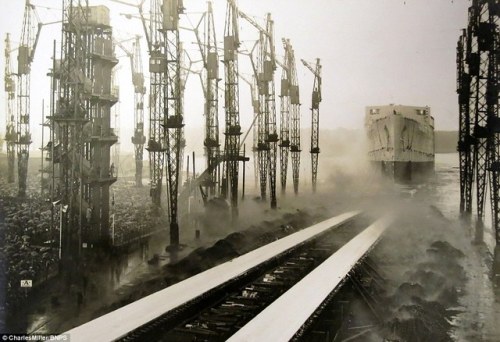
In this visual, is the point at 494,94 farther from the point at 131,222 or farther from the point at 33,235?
the point at 131,222

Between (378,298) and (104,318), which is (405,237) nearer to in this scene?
(378,298)

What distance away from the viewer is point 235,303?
14.2 metres

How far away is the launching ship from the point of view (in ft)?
165

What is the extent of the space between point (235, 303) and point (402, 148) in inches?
1651

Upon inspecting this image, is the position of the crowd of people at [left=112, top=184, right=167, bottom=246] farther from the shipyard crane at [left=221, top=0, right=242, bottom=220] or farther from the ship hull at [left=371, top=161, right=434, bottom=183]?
the ship hull at [left=371, top=161, right=434, bottom=183]

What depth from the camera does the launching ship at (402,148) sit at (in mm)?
50281

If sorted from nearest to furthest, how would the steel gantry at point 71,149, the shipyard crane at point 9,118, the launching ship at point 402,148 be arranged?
the steel gantry at point 71,149
the shipyard crane at point 9,118
the launching ship at point 402,148

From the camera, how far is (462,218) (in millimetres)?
29031

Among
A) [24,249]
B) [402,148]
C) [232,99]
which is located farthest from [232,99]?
[402,148]

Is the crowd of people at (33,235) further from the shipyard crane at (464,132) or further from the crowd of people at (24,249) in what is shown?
the shipyard crane at (464,132)

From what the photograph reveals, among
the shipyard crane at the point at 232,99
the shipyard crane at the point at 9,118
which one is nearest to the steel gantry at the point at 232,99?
the shipyard crane at the point at 232,99

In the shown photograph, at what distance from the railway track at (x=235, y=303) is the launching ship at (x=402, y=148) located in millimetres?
31336

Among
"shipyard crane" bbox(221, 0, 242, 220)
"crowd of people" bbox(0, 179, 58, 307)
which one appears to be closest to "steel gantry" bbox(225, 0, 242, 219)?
"shipyard crane" bbox(221, 0, 242, 220)

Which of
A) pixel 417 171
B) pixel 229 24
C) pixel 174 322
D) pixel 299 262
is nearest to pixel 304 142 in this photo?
pixel 417 171
